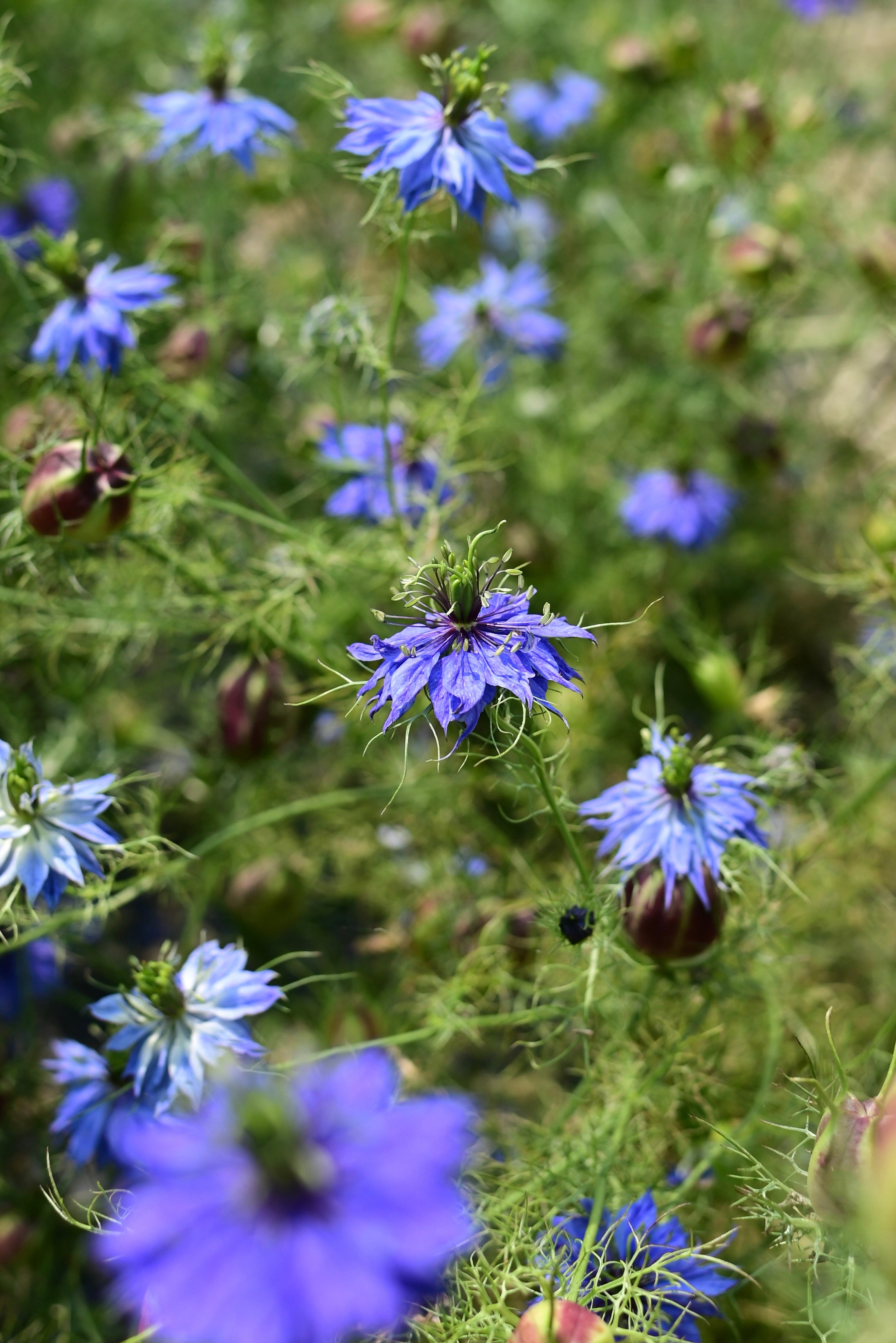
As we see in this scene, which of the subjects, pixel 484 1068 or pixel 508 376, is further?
pixel 508 376

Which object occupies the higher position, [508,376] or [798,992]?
[508,376]

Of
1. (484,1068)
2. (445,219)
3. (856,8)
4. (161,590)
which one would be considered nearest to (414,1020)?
(484,1068)

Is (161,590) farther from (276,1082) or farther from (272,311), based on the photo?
(276,1082)

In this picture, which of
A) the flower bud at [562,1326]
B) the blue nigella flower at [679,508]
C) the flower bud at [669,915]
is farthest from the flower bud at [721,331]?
the flower bud at [562,1326]

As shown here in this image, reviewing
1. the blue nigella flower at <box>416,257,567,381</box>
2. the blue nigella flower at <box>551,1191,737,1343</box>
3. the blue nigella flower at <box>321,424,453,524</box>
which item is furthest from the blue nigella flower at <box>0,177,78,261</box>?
the blue nigella flower at <box>551,1191,737,1343</box>

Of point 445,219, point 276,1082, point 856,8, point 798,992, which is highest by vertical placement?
point 856,8

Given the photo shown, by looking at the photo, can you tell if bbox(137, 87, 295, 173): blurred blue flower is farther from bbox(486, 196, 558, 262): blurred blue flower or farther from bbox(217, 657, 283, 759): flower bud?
bbox(486, 196, 558, 262): blurred blue flower

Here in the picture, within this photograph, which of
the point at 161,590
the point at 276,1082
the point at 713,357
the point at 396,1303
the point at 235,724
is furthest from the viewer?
the point at 713,357

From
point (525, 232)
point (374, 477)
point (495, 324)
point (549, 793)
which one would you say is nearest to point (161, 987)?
point (549, 793)
